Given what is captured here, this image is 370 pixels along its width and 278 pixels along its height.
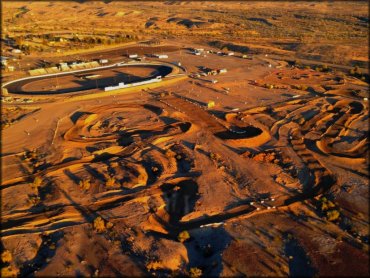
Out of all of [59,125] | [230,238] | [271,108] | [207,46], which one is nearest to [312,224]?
[230,238]

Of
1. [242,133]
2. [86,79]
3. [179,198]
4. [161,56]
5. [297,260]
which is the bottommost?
[86,79]

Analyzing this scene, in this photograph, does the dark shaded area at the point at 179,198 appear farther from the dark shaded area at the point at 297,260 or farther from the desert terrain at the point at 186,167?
the dark shaded area at the point at 297,260

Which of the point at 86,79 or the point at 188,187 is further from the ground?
the point at 188,187

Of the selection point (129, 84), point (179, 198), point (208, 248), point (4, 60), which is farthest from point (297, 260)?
point (4, 60)

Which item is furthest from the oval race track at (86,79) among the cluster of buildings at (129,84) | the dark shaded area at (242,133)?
the dark shaded area at (242,133)

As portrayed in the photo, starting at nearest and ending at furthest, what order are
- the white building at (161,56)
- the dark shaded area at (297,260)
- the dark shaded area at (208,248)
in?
the dark shaded area at (297,260)
the dark shaded area at (208,248)
the white building at (161,56)

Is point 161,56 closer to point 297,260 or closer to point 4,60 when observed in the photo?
point 4,60
